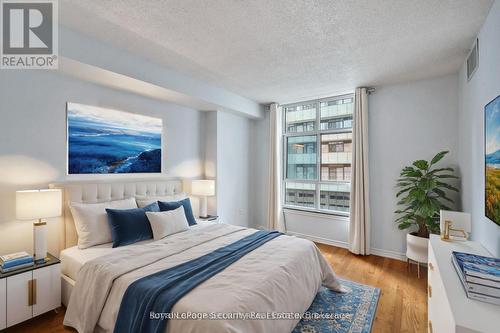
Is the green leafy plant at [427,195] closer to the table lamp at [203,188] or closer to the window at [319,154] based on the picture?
the window at [319,154]

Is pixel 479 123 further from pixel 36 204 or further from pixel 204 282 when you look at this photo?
pixel 36 204

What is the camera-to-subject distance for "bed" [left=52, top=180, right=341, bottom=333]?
1.37 metres

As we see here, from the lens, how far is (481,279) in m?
1.17

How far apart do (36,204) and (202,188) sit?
201 cm

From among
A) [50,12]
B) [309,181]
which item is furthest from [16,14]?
[309,181]

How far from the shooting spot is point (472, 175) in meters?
2.40

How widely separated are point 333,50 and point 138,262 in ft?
9.20

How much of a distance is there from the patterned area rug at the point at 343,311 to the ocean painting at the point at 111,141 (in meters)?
2.74

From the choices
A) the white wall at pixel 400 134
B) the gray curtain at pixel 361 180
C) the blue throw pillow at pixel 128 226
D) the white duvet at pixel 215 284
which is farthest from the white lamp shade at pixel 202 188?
the white wall at pixel 400 134

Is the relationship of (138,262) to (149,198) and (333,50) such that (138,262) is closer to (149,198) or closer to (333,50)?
(149,198)

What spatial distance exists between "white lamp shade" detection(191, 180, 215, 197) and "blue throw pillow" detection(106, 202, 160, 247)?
1156mm

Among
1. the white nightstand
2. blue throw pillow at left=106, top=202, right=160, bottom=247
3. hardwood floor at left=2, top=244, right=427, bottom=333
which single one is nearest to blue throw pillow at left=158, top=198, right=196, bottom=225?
blue throw pillow at left=106, top=202, right=160, bottom=247

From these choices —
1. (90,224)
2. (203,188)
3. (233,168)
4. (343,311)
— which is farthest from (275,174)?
(90,224)

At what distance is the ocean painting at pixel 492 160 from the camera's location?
156 centimetres
